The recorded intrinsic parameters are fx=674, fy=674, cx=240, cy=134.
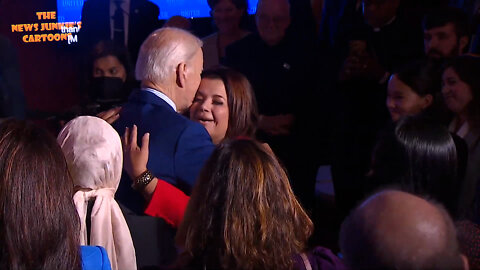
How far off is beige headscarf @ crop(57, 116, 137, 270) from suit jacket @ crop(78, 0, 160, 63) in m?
3.03

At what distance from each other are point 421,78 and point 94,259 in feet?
7.57

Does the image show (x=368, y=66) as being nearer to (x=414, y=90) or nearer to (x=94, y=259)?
(x=414, y=90)

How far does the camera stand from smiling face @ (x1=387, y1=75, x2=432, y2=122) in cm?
364

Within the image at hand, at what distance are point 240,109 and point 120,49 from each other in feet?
4.48

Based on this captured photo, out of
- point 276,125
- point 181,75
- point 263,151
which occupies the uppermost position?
point 181,75

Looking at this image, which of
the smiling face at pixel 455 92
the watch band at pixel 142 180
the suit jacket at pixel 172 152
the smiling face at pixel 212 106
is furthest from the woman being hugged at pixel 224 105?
the smiling face at pixel 455 92

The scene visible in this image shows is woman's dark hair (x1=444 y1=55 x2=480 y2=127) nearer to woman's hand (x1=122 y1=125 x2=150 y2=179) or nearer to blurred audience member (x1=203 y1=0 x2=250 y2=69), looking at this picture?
blurred audience member (x1=203 y1=0 x2=250 y2=69)

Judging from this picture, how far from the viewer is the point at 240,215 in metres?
1.77

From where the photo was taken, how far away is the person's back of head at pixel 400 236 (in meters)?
1.27

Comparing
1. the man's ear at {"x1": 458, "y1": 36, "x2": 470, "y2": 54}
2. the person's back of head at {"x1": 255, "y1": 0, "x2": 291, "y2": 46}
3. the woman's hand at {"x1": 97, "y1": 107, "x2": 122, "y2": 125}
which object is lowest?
the woman's hand at {"x1": 97, "y1": 107, "x2": 122, "y2": 125}

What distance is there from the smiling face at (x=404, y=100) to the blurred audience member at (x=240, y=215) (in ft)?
6.33

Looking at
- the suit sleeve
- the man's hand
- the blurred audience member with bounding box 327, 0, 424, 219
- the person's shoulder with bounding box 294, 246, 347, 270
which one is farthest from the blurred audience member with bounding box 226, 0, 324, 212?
the person's shoulder with bounding box 294, 246, 347, 270

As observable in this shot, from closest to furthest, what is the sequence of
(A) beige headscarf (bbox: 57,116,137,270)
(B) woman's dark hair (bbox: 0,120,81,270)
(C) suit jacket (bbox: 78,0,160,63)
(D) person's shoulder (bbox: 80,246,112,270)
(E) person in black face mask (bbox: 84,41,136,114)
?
(B) woman's dark hair (bbox: 0,120,81,270) < (D) person's shoulder (bbox: 80,246,112,270) < (A) beige headscarf (bbox: 57,116,137,270) < (E) person in black face mask (bbox: 84,41,136,114) < (C) suit jacket (bbox: 78,0,160,63)

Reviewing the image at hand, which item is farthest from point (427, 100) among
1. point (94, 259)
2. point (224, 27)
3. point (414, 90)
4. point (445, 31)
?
point (94, 259)
